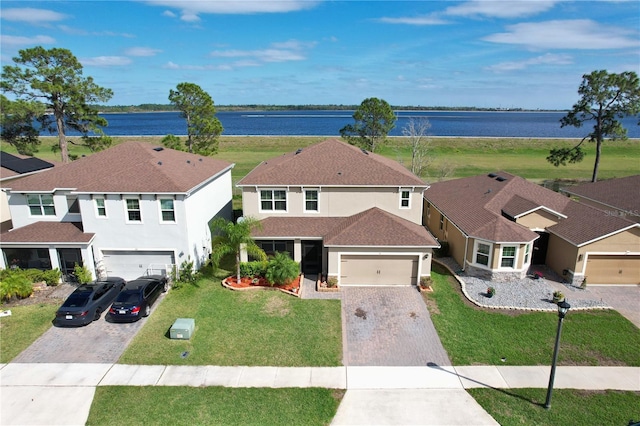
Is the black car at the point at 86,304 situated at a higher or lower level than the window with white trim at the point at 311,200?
lower

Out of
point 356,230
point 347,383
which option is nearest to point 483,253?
point 356,230

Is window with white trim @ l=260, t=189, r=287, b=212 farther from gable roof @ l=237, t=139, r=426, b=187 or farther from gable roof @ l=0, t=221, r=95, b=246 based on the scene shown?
gable roof @ l=0, t=221, r=95, b=246

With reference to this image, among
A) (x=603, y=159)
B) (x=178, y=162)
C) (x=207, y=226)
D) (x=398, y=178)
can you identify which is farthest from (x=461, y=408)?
(x=603, y=159)

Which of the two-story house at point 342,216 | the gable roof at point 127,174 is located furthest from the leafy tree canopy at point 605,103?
the gable roof at point 127,174

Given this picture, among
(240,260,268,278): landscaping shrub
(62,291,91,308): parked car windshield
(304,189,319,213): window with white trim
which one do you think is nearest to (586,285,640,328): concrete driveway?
(304,189,319,213): window with white trim

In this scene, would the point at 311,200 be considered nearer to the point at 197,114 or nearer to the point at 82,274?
the point at 82,274

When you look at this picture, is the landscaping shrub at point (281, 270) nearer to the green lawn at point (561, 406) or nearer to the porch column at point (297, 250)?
the porch column at point (297, 250)
